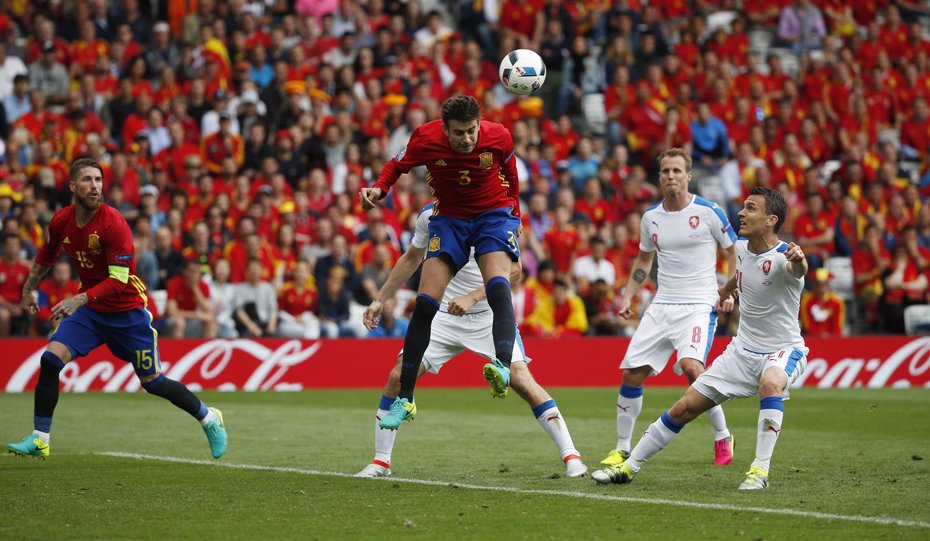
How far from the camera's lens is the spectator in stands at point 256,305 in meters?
20.3

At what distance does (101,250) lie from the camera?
10.5m

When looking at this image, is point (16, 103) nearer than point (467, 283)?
No

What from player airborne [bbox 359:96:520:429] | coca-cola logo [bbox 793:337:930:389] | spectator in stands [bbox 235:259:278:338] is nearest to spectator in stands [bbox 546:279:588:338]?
coca-cola logo [bbox 793:337:930:389]

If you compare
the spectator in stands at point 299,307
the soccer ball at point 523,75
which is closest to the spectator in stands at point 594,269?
the spectator in stands at point 299,307

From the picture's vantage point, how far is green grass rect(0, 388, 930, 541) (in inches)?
298

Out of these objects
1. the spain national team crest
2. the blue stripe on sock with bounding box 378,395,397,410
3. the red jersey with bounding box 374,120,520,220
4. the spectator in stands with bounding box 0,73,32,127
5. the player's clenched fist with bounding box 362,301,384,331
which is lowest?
the blue stripe on sock with bounding box 378,395,397,410

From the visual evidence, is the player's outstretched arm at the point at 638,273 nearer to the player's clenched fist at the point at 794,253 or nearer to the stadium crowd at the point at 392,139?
the player's clenched fist at the point at 794,253

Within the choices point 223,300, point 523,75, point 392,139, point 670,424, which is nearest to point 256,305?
point 223,300

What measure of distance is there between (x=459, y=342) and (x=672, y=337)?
186 cm

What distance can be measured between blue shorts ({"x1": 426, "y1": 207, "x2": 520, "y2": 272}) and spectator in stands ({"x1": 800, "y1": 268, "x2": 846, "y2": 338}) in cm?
1306

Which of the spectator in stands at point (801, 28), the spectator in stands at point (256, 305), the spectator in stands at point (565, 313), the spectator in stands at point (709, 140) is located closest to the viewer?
the spectator in stands at point (256, 305)

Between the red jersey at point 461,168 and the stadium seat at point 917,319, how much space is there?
14060 millimetres

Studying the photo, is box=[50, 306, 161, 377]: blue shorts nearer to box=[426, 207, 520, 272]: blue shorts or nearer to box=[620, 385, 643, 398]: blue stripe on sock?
box=[426, 207, 520, 272]: blue shorts

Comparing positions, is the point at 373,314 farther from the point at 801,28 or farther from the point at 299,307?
the point at 801,28
